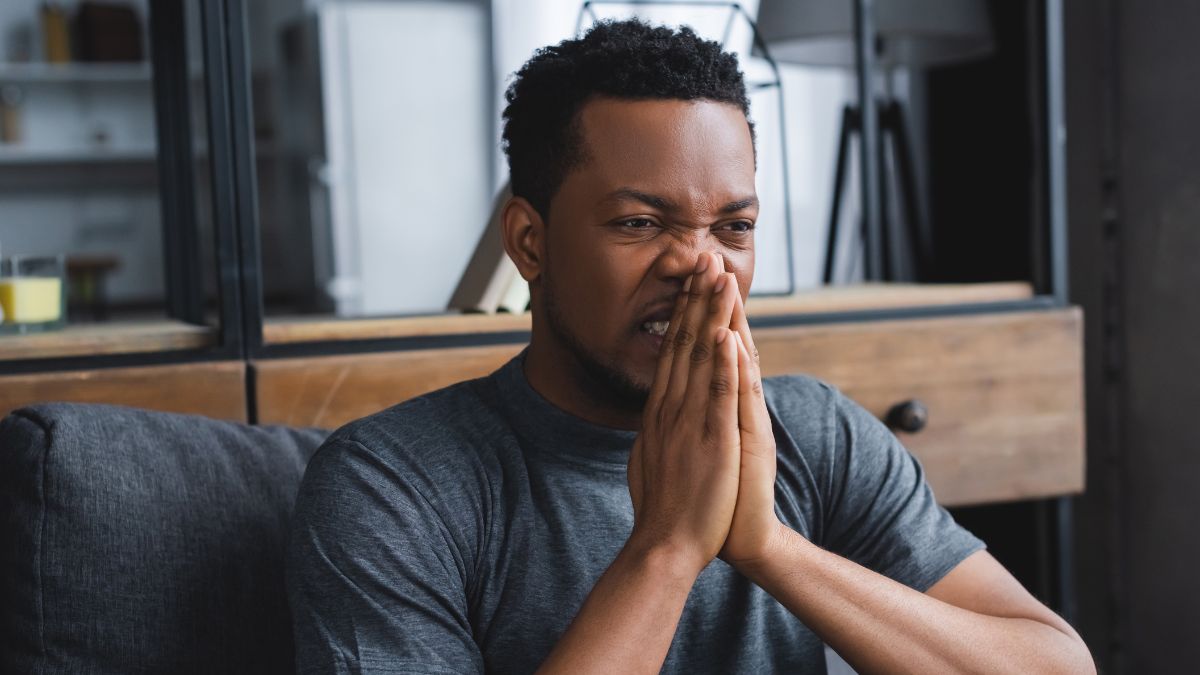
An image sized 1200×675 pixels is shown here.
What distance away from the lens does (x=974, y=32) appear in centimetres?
193

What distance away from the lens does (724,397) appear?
91 cm

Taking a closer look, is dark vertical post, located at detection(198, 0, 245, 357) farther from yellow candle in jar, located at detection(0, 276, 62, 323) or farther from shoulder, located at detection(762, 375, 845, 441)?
shoulder, located at detection(762, 375, 845, 441)

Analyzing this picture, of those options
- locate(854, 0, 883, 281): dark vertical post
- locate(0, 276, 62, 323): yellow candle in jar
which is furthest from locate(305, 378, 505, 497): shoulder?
locate(854, 0, 883, 281): dark vertical post

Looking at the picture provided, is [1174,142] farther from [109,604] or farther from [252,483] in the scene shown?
[109,604]

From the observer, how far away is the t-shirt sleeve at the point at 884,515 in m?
1.05

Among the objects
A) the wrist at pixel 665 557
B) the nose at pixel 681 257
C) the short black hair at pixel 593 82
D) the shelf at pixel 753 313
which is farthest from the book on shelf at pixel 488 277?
the wrist at pixel 665 557

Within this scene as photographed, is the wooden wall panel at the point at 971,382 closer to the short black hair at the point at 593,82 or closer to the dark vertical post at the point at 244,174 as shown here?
the dark vertical post at the point at 244,174

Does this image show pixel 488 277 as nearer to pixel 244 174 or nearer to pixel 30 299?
pixel 244 174

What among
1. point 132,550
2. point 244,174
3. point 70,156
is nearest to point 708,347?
point 132,550

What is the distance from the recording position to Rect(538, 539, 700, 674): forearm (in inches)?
32.6

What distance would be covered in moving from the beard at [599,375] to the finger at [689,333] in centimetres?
5

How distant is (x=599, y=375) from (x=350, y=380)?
46 centimetres

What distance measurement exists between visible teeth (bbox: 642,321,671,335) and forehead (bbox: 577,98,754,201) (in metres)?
0.11

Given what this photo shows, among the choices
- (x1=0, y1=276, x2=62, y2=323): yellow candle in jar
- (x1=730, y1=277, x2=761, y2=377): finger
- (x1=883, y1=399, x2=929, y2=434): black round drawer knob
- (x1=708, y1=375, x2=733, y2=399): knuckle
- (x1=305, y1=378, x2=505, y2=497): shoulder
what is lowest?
(x1=883, y1=399, x2=929, y2=434): black round drawer knob
